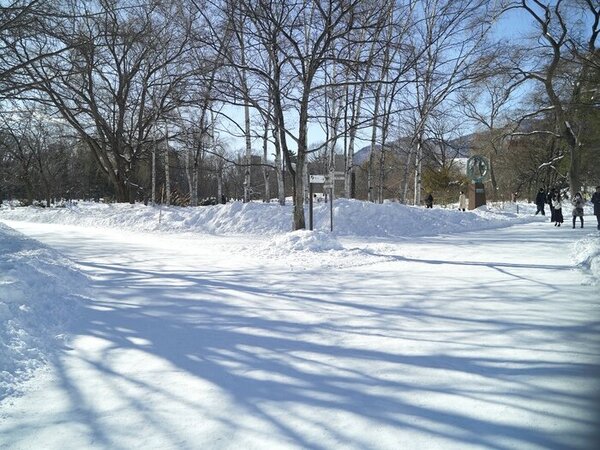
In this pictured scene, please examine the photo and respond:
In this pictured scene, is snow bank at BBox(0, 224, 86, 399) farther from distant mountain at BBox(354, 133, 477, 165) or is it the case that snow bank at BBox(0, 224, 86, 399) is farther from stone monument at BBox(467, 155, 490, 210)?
stone monument at BBox(467, 155, 490, 210)

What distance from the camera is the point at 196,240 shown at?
15.7 metres

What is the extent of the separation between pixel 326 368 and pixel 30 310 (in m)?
4.00

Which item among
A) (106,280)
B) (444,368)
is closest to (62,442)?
(444,368)

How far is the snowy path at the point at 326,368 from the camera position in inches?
115

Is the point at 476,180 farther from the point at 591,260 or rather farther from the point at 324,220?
the point at 591,260

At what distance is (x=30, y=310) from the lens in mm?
5262

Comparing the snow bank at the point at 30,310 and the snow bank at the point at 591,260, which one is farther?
the snow bank at the point at 591,260

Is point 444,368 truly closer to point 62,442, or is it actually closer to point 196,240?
point 62,442

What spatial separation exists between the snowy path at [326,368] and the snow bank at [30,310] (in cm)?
23

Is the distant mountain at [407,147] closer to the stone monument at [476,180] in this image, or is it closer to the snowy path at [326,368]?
the stone monument at [476,180]

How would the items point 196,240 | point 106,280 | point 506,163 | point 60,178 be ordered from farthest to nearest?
point 60,178
point 506,163
point 196,240
point 106,280

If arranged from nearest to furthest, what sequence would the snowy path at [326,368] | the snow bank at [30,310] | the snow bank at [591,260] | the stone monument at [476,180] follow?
the snowy path at [326,368] → the snow bank at [30,310] → the snow bank at [591,260] → the stone monument at [476,180]

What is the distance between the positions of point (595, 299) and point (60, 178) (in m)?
69.6

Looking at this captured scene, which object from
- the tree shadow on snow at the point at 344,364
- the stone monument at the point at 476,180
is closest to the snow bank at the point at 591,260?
the tree shadow on snow at the point at 344,364
